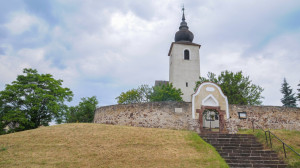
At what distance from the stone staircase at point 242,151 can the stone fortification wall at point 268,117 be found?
15.0 ft

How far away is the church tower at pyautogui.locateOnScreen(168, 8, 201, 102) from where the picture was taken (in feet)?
94.6

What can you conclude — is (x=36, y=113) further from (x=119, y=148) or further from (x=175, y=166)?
(x=175, y=166)

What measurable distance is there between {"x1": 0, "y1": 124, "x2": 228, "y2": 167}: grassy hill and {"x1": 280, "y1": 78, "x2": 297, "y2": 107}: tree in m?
22.3

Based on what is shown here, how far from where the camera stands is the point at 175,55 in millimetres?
30062

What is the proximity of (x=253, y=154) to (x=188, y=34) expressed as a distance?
78.0 feet

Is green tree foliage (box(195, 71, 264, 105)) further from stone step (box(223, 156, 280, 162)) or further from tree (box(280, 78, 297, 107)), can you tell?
stone step (box(223, 156, 280, 162))

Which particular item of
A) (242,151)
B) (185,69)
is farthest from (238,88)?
(242,151)

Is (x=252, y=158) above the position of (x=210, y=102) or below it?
below

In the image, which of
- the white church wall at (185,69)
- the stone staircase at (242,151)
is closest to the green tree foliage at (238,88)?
the white church wall at (185,69)

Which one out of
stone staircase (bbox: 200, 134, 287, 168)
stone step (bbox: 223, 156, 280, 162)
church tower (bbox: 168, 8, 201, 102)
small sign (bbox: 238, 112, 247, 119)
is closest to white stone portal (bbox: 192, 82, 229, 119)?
small sign (bbox: 238, 112, 247, 119)

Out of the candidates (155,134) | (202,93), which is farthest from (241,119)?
(155,134)

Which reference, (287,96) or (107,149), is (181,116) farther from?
(287,96)

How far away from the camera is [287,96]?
1147 inches

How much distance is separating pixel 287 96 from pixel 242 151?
22.8m
